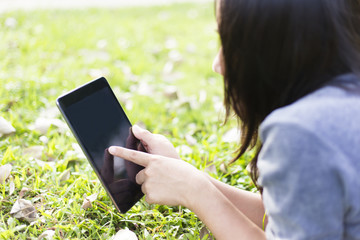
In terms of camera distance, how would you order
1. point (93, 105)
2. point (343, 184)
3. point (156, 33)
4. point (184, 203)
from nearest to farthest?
point (343, 184), point (184, 203), point (93, 105), point (156, 33)

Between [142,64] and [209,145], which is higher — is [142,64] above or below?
above

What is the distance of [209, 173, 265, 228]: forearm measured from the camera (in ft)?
4.39

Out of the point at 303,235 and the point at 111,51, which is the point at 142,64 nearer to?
the point at 111,51

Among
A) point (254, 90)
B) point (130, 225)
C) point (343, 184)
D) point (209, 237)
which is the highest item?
point (254, 90)

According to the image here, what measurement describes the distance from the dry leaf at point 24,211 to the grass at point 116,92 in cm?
2

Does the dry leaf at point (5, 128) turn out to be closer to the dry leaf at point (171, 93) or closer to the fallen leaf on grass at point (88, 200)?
the fallen leaf on grass at point (88, 200)

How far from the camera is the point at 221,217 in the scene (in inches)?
43.9

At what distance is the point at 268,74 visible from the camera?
3.20ft

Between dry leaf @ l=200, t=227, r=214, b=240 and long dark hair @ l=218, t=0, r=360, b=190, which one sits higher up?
long dark hair @ l=218, t=0, r=360, b=190

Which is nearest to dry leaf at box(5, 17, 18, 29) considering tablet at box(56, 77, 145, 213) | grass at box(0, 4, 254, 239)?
grass at box(0, 4, 254, 239)

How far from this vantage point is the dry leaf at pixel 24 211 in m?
1.31

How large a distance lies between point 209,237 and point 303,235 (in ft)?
1.63

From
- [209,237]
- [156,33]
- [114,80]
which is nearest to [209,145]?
[209,237]

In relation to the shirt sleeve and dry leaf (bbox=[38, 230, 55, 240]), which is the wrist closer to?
the shirt sleeve
